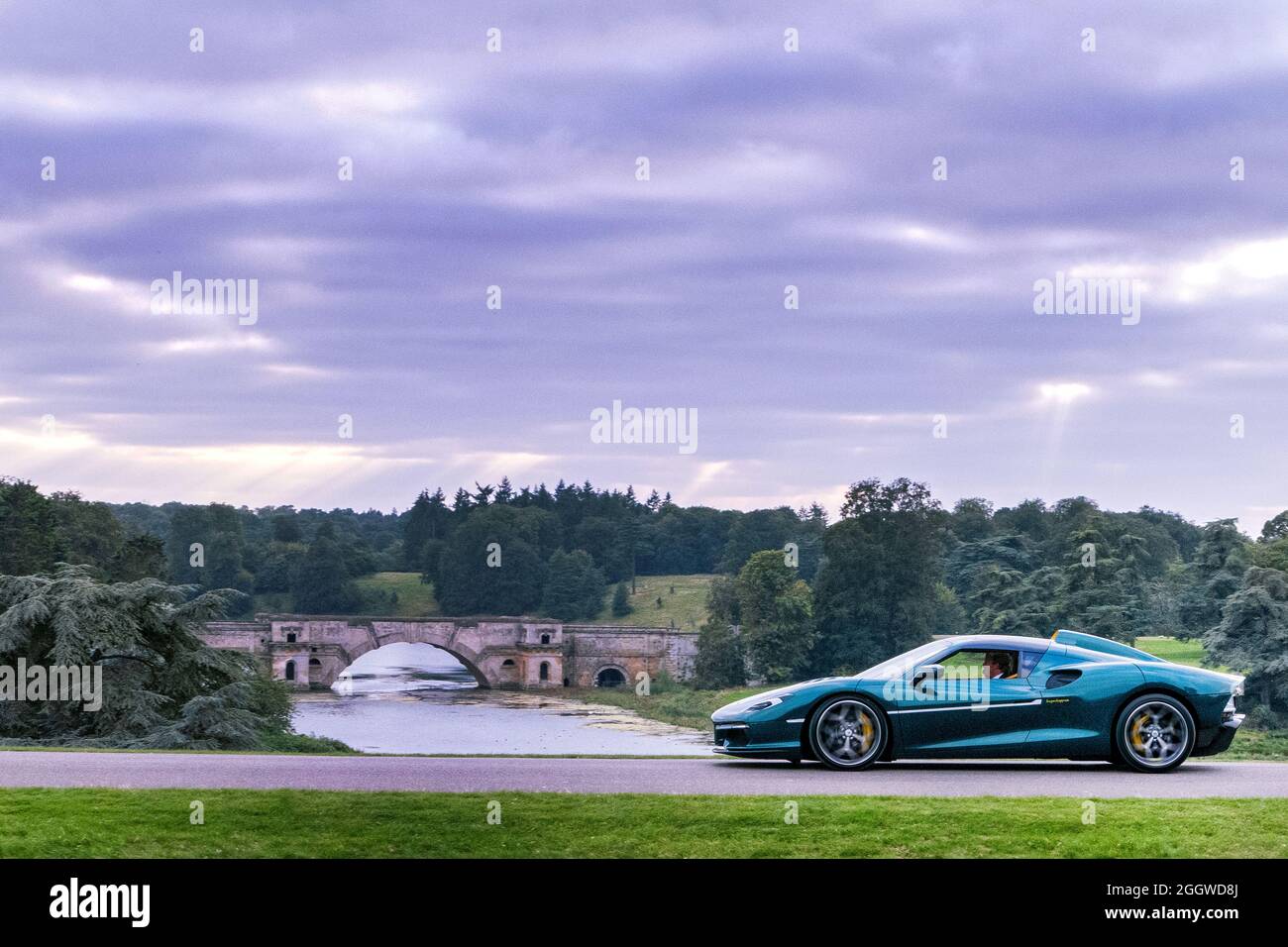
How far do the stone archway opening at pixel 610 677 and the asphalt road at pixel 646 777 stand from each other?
87.1 meters

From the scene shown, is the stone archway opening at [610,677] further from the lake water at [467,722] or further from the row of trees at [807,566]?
the row of trees at [807,566]

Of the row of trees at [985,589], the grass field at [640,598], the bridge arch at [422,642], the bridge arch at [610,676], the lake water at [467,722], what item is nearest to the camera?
→ the lake water at [467,722]

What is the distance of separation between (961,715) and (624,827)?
4620mm

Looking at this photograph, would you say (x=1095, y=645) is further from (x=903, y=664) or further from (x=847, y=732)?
(x=847, y=732)

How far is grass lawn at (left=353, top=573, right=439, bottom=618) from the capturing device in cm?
13062

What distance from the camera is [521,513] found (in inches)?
5531

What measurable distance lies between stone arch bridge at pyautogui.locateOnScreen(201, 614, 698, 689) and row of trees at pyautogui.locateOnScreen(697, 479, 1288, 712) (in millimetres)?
9170

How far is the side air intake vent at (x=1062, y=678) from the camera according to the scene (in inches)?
→ 546

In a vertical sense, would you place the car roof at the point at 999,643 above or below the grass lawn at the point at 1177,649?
above

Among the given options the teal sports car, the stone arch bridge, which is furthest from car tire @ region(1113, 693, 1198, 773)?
the stone arch bridge

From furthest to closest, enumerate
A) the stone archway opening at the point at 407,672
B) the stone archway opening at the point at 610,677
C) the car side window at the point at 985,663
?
1. the stone archway opening at the point at 610,677
2. the stone archway opening at the point at 407,672
3. the car side window at the point at 985,663

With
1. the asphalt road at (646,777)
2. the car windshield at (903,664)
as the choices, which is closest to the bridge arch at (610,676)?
the asphalt road at (646,777)

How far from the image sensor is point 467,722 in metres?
67.0
